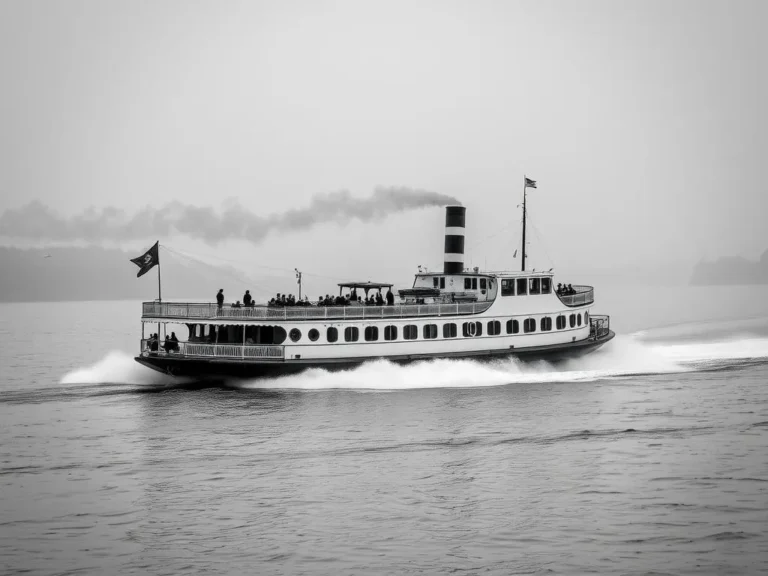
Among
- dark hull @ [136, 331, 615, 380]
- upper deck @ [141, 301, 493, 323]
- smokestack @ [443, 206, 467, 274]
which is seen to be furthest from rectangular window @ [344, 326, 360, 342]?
smokestack @ [443, 206, 467, 274]

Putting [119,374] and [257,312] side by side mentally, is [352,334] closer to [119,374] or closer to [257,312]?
[257,312]

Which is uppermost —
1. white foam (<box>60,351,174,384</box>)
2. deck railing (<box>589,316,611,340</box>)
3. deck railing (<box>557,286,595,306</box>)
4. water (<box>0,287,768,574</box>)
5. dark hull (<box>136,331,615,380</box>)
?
deck railing (<box>557,286,595,306</box>)

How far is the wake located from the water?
14 cm

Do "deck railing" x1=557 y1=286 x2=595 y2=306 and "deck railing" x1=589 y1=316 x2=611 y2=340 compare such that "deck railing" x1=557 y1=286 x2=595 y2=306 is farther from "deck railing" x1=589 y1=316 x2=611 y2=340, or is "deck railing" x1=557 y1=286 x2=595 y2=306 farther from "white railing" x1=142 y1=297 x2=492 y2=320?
"white railing" x1=142 y1=297 x2=492 y2=320

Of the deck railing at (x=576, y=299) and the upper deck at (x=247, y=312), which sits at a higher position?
the deck railing at (x=576, y=299)

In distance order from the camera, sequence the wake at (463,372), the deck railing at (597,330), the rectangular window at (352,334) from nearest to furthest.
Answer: the wake at (463,372) → the rectangular window at (352,334) → the deck railing at (597,330)

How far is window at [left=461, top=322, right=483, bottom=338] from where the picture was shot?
39188mm

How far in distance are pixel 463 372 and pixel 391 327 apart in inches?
155

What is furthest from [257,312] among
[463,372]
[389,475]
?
[389,475]

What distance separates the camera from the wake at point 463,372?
120ft

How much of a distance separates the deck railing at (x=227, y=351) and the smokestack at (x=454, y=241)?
10943 millimetres

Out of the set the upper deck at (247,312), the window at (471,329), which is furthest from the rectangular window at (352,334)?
the window at (471,329)

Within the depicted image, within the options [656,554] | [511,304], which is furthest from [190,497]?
[511,304]

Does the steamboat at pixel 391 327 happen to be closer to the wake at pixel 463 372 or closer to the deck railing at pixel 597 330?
the wake at pixel 463 372
